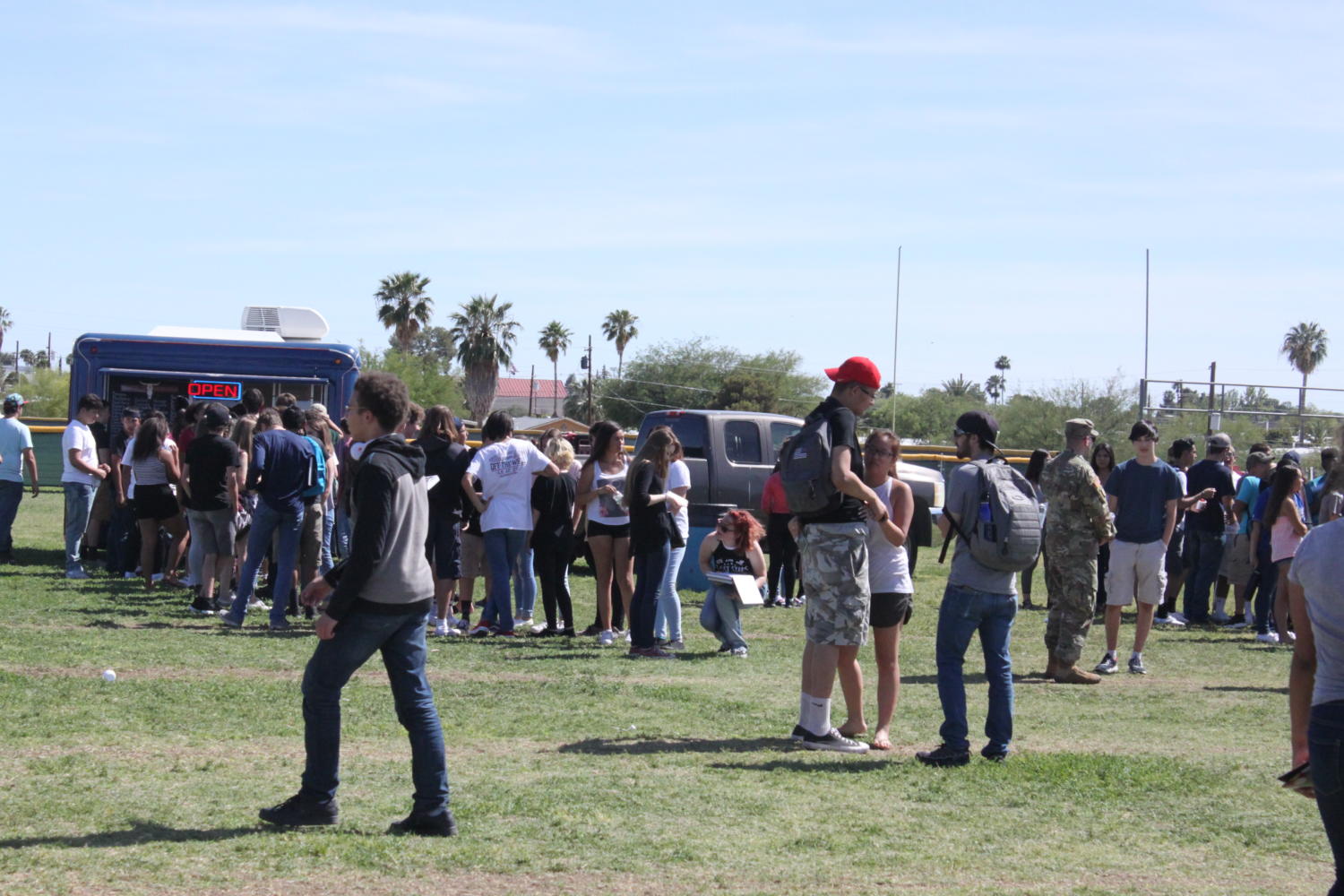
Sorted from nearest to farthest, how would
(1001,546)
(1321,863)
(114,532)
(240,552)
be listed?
(1321,863) → (1001,546) → (240,552) → (114,532)

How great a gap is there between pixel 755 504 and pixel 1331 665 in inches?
529

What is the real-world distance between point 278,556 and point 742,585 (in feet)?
13.0

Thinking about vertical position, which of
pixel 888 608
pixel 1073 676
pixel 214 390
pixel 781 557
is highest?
pixel 214 390

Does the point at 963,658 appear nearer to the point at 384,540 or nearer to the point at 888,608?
the point at 888,608

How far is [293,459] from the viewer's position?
11.3m

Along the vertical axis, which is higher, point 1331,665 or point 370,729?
point 1331,665

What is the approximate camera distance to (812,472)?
6.87m

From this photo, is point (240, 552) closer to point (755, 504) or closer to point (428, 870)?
point (755, 504)

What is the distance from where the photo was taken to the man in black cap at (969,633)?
7.11 metres

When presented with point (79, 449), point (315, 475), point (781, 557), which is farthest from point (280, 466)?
point (781, 557)

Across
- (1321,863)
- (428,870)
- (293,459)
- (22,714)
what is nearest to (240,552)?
(293,459)

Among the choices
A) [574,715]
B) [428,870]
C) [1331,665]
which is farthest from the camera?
[574,715]

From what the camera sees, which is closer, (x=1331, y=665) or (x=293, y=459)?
(x=1331, y=665)

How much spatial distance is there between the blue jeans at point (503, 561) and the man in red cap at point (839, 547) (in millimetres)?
4628
